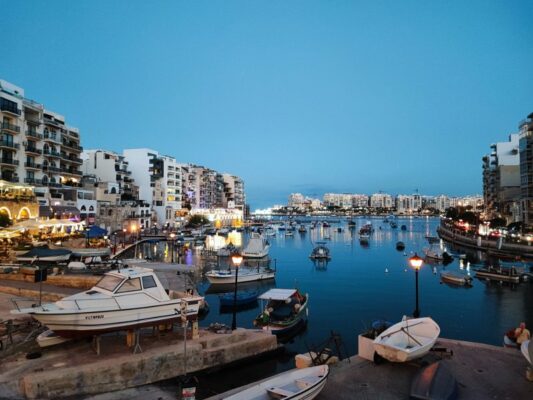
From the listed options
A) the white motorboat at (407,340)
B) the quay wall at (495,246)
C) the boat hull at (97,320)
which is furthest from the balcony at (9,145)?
the quay wall at (495,246)

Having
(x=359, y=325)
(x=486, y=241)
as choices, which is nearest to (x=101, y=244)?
(x=359, y=325)

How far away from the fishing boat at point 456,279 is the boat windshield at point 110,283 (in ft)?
117

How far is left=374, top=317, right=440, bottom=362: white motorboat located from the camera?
11.0 meters

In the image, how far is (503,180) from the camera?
96.8 metres

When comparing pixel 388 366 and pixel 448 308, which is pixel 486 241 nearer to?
pixel 448 308

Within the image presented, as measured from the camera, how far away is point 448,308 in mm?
30188

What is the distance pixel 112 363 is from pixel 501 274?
3982cm

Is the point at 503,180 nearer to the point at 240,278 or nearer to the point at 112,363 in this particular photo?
the point at 240,278

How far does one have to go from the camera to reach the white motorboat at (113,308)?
1283 centimetres

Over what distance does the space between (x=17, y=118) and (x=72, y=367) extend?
5261cm

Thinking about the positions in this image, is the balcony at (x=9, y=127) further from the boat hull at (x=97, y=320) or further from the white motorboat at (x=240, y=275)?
the boat hull at (x=97, y=320)

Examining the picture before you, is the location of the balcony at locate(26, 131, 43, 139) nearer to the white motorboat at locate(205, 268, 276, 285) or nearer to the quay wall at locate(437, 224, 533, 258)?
the white motorboat at locate(205, 268, 276, 285)

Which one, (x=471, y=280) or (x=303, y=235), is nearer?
(x=471, y=280)

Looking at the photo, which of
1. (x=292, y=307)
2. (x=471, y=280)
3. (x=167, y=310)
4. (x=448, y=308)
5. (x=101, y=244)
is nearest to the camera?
(x=167, y=310)
